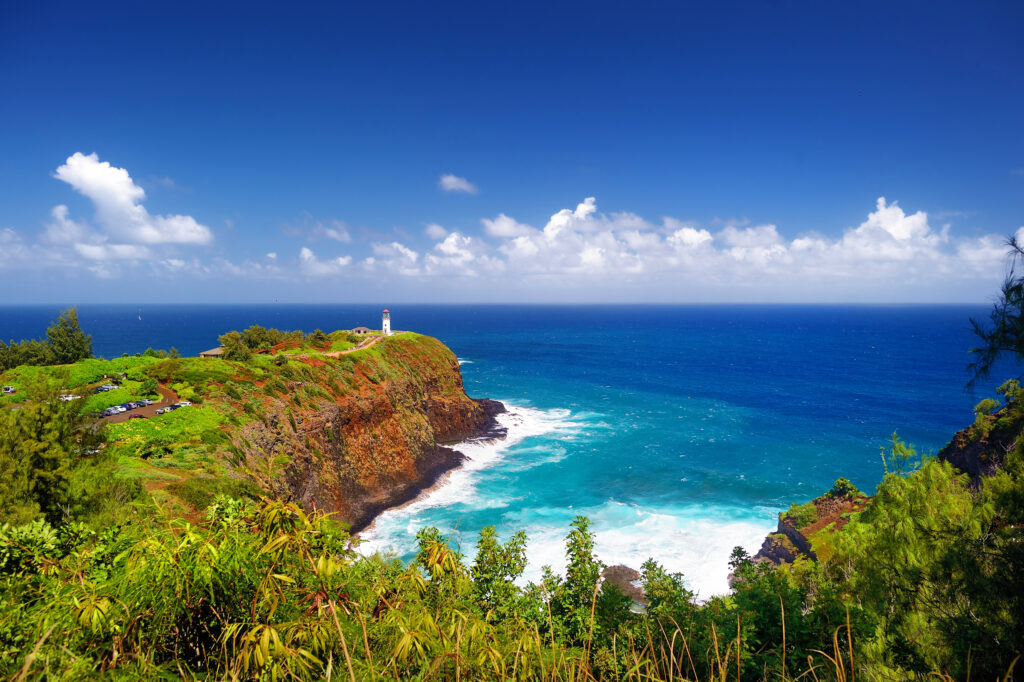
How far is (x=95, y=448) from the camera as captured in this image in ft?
51.1

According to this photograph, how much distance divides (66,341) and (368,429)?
3214 cm

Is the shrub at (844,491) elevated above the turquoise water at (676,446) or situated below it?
above

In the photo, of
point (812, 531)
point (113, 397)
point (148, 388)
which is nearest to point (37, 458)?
point (113, 397)

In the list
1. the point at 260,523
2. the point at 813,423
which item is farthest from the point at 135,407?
the point at 813,423

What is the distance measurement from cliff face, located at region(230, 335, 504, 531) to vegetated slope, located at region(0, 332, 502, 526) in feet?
0.38

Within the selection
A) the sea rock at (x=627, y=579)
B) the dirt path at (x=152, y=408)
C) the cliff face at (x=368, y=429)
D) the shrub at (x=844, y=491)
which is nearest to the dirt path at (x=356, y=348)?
the cliff face at (x=368, y=429)

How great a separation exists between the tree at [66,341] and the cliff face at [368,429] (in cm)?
2386

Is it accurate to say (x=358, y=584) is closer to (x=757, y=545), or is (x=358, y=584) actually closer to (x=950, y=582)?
(x=950, y=582)

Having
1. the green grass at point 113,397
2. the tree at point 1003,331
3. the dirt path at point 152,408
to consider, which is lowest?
the dirt path at point 152,408

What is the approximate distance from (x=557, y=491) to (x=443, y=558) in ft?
125

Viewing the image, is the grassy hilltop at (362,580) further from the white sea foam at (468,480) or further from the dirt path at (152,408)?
the white sea foam at (468,480)

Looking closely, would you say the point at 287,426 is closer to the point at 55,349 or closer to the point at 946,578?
the point at 55,349

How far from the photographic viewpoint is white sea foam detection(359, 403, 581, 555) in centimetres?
3206

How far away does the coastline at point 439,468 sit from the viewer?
3506 cm
